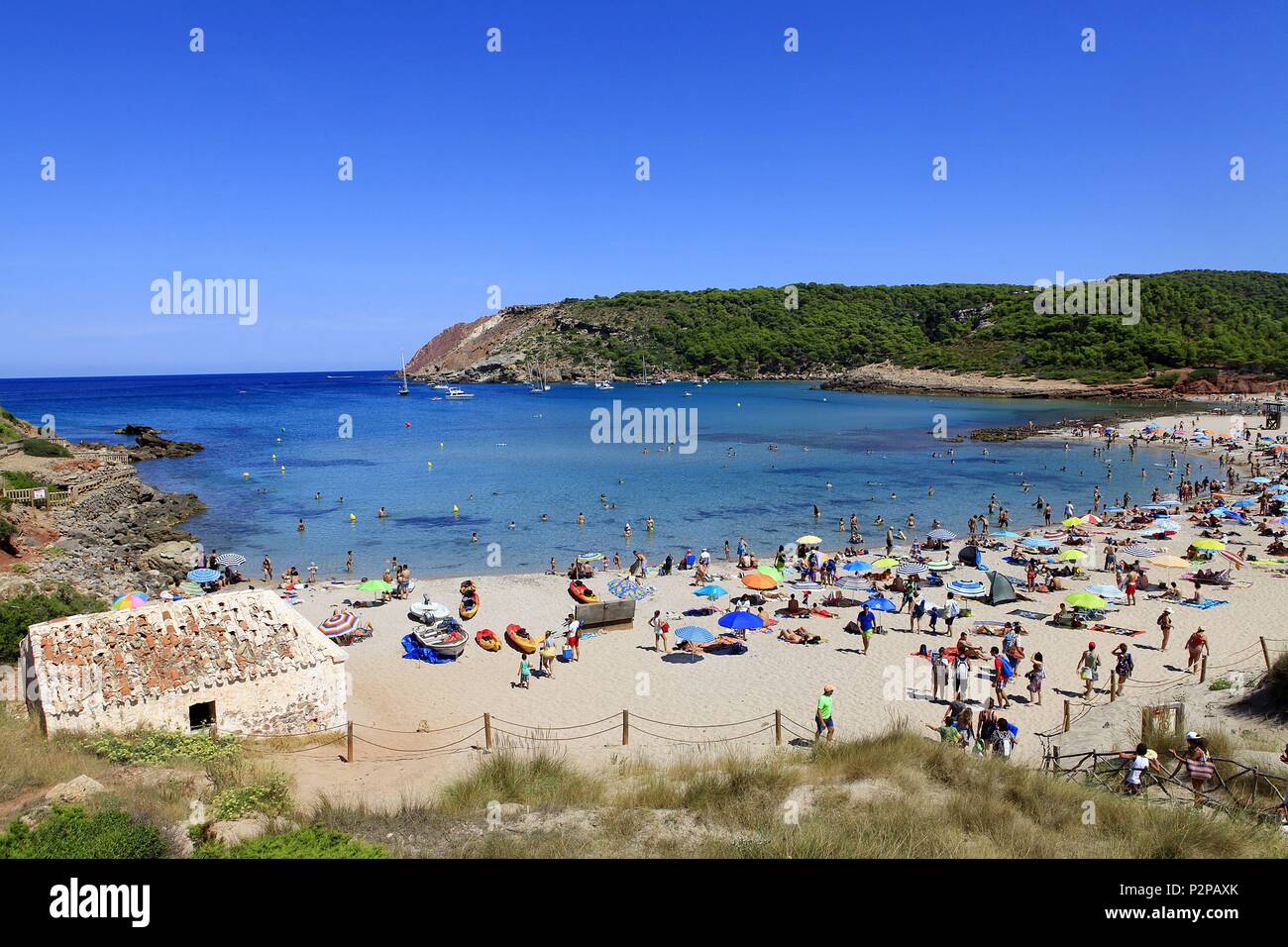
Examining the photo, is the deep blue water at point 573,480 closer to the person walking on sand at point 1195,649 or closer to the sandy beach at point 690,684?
the sandy beach at point 690,684

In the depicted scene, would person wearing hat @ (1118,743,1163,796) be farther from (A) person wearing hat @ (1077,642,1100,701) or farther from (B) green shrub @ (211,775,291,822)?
(B) green shrub @ (211,775,291,822)

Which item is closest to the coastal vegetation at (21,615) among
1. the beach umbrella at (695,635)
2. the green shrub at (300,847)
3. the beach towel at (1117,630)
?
the green shrub at (300,847)

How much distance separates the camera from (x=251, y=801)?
27.9 ft

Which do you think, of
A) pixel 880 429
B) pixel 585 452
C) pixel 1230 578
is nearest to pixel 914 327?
pixel 880 429

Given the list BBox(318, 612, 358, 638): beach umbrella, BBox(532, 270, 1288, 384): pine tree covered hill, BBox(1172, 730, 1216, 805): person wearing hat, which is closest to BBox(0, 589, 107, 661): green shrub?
BBox(318, 612, 358, 638): beach umbrella

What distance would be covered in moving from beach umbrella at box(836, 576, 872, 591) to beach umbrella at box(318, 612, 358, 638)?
45.1ft

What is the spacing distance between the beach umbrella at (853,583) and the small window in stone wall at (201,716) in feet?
56.2

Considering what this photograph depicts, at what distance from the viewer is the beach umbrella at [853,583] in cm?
2358

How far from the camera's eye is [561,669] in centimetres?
1723

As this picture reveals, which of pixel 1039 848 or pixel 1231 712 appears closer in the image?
pixel 1039 848

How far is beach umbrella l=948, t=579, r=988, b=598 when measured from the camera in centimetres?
2142
